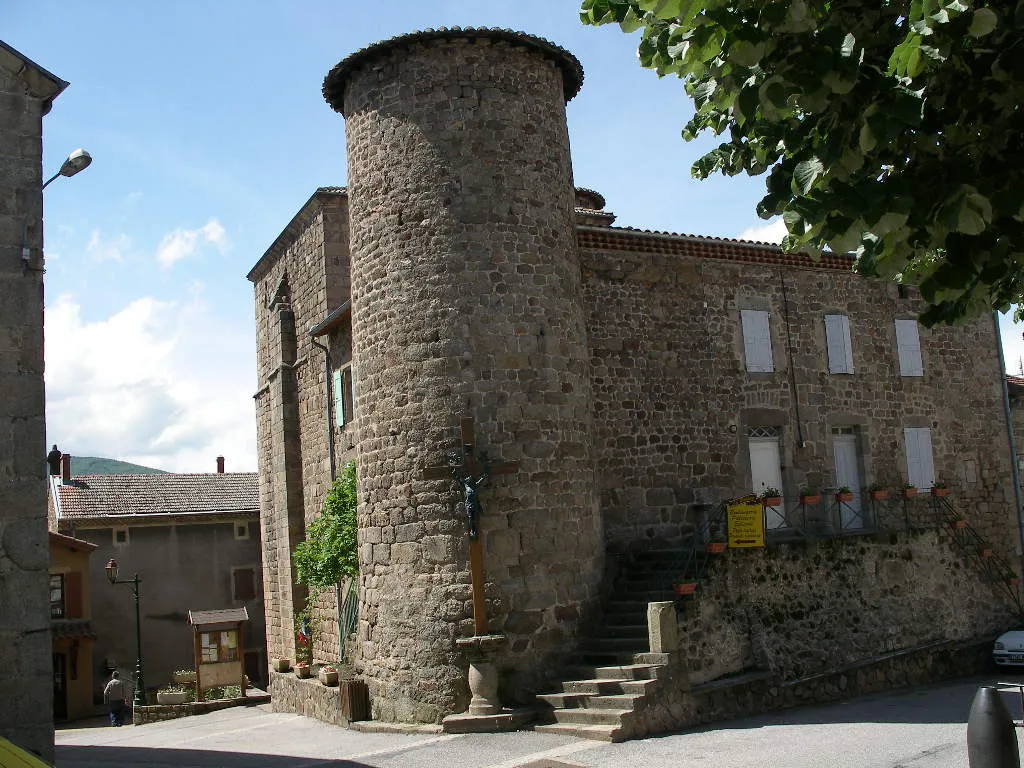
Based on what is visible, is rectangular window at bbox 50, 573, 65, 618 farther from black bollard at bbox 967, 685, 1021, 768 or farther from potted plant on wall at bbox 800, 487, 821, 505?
black bollard at bbox 967, 685, 1021, 768

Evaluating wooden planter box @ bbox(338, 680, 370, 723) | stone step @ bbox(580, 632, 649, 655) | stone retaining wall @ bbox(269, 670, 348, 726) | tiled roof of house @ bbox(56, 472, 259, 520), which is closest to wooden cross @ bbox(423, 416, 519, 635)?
stone step @ bbox(580, 632, 649, 655)

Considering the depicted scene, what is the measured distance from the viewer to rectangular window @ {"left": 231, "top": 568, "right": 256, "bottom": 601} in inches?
1219

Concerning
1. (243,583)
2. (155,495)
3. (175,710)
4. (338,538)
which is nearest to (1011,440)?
(338,538)

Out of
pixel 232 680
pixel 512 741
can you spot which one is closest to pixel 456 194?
pixel 512 741

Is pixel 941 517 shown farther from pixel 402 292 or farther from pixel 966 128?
pixel 966 128

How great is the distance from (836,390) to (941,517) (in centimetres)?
327

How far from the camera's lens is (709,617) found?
13422mm

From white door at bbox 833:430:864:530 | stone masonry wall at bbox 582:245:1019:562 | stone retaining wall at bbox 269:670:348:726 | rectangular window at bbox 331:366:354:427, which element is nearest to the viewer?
stone retaining wall at bbox 269:670:348:726

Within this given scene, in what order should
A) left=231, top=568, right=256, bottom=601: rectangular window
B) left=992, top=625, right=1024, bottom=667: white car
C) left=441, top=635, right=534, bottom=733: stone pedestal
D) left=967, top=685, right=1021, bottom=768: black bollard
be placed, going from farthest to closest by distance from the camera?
left=231, top=568, right=256, bottom=601: rectangular window < left=992, top=625, right=1024, bottom=667: white car < left=441, top=635, right=534, bottom=733: stone pedestal < left=967, top=685, right=1021, bottom=768: black bollard

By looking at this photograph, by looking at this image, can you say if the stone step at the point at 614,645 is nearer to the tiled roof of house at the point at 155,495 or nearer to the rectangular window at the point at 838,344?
the rectangular window at the point at 838,344

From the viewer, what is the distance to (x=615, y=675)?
479 inches

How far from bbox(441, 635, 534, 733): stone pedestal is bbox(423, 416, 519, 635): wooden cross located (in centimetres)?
21

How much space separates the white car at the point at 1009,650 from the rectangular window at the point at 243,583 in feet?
70.0

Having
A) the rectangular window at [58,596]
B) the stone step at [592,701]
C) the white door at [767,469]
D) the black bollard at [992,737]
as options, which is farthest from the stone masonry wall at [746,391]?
the rectangular window at [58,596]
